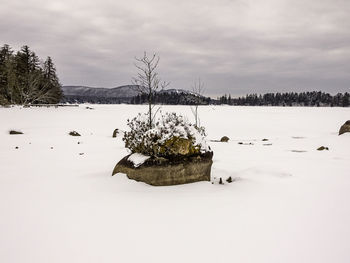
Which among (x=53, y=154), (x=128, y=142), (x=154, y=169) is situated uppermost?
(x=128, y=142)

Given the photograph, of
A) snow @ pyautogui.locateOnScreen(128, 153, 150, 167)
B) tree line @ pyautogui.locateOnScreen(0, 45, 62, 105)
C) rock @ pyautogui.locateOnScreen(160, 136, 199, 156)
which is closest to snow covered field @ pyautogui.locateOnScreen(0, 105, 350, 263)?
snow @ pyautogui.locateOnScreen(128, 153, 150, 167)

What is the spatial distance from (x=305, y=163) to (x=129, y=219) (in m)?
6.34

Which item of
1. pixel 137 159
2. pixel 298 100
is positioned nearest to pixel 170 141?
pixel 137 159

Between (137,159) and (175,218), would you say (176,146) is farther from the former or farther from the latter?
(175,218)

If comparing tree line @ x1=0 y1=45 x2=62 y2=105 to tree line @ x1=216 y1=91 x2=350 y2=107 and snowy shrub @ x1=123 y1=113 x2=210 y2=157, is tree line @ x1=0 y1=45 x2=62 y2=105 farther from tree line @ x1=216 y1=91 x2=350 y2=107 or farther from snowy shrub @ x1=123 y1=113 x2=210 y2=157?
tree line @ x1=216 y1=91 x2=350 y2=107

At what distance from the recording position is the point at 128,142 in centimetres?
627

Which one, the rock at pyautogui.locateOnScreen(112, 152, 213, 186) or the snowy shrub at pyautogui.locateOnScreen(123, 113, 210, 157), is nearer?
the rock at pyautogui.locateOnScreen(112, 152, 213, 186)

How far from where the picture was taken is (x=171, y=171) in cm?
524

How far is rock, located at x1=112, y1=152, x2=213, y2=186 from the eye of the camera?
17.1ft

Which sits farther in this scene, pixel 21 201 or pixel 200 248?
pixel 21 201

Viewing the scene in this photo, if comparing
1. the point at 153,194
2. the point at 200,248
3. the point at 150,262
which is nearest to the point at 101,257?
the point at 150,262

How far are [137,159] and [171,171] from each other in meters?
0.89

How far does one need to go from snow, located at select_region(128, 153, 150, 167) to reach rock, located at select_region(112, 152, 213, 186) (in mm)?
72

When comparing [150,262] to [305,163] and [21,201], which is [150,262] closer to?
[21,201]
